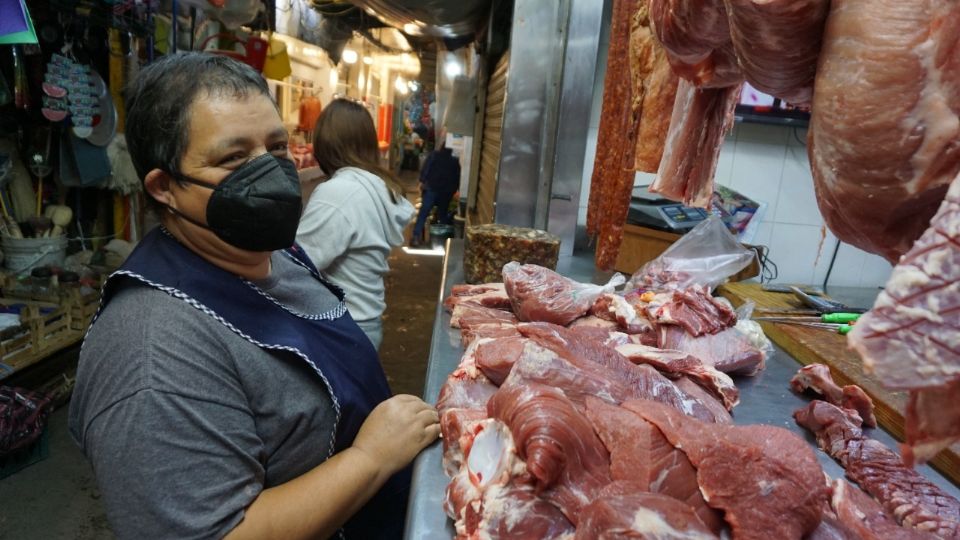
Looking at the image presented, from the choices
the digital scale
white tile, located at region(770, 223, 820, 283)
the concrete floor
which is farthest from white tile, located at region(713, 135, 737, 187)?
the concrete floor

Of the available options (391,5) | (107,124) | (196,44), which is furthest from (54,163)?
(391,5)

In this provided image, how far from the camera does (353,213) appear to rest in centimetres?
325

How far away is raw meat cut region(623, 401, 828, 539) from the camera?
3.84 ft

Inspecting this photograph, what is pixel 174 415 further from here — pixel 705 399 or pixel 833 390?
pixel 833 390

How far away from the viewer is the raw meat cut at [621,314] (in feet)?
7.92

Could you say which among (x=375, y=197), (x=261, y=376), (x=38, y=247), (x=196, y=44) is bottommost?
(x=38, y=247)

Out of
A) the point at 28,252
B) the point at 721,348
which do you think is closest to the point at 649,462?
the point at 721,348

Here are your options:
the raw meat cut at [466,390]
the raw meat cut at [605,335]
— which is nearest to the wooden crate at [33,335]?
the raw meat cut at [466,390]

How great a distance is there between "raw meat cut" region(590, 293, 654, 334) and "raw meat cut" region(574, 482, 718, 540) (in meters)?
1.29

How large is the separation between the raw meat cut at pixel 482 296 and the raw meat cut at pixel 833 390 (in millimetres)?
1234

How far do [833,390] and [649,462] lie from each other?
1.19 m

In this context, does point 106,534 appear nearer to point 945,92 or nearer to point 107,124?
point 107,124

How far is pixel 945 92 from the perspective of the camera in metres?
0.75

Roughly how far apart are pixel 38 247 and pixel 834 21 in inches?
230
